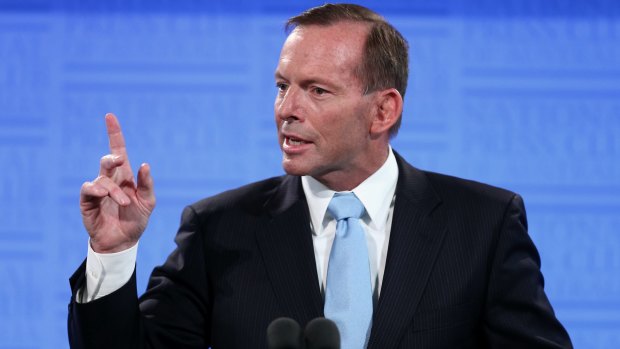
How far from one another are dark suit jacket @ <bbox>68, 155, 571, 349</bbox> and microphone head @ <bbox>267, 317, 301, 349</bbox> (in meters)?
0.68

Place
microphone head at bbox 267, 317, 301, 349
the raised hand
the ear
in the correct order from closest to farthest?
microphone head at bbox 267, 317, 301, 349 < the raised hand < the ear

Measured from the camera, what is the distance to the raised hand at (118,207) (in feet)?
5.60

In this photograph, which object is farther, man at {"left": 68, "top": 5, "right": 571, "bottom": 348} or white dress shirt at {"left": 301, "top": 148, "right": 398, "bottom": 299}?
white dress shirt at {"left": 301, "top": 148, "right": 398, "bottom": 299}

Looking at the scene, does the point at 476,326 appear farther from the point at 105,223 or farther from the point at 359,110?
the point at 105,223

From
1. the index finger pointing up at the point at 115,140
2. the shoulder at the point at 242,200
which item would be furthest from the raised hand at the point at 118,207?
the shoulder at the point at 242,200

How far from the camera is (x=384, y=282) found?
6.07ft

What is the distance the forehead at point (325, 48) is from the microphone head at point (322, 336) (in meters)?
0.87

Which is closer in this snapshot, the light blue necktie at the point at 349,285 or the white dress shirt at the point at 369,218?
the light blue necktie at the point at 349,285

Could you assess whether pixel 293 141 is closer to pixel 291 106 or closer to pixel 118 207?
pixel 291 106

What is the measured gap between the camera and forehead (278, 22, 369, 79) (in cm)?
191

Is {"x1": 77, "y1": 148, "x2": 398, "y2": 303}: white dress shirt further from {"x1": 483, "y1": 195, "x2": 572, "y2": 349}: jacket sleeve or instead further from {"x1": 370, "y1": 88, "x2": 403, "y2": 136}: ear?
{"x1": 483, "y1": 195, "x2": 572, "y2": 349}: jacket sleeve

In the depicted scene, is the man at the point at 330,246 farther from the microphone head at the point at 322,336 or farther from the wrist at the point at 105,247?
the microphone head at the point at 322,336

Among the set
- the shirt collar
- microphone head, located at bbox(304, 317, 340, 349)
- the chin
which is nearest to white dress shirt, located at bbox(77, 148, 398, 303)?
the shirt collar

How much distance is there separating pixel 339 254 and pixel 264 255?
161mm
